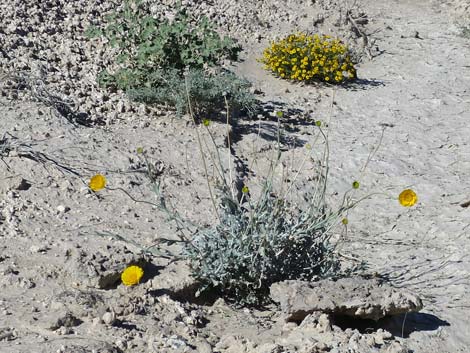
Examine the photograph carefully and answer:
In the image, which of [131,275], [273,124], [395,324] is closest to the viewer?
[131,275]

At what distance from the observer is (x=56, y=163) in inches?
200

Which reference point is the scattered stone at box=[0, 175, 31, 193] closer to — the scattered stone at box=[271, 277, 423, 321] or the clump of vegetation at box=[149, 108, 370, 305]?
the clump of vegetation at box=[149, 108, 370, 305]

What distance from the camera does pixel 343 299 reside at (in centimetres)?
375

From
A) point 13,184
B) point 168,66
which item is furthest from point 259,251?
point 168,66

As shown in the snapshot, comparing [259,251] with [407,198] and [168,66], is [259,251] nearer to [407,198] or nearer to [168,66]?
[407,198]

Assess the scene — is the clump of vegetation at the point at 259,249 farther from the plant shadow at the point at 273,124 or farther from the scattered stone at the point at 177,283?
the plant shadow at the point at 273,124

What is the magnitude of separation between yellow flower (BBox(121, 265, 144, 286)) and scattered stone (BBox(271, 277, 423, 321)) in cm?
67

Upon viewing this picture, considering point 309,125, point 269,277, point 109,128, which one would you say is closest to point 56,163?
point 109,128

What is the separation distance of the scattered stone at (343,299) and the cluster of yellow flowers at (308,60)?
4.05 meters

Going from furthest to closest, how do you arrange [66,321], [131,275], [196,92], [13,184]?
[196,92] < [13,184] < [131,275] < [66,321]

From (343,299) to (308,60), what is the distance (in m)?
4.51

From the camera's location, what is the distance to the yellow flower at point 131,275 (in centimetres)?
365

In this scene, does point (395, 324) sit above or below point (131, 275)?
below

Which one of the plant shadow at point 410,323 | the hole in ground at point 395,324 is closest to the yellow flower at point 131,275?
the hole in ground at point 395,324
